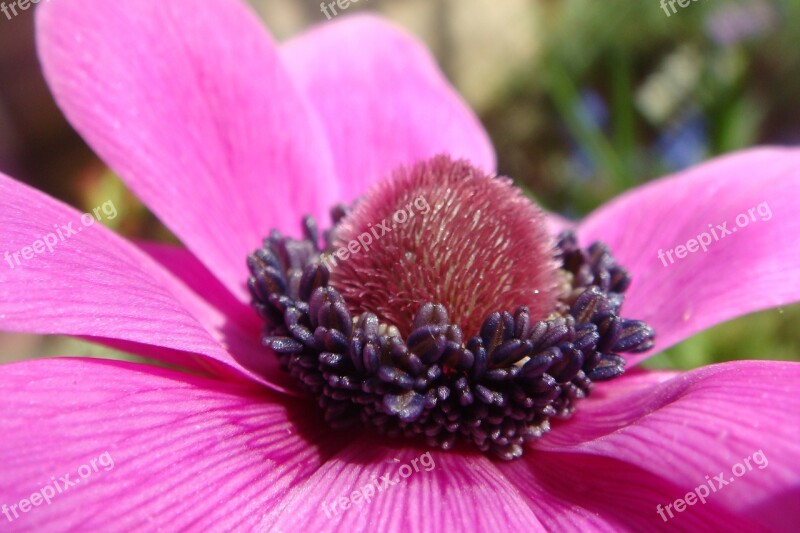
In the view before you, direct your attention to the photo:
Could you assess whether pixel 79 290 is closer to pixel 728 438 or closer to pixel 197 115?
pixel 197 115

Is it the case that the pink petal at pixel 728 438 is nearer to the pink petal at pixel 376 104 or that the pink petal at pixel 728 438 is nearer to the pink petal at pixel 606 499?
the pink petal at pixel 606 499

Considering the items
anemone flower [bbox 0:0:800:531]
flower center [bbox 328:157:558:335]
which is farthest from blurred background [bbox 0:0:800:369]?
flower center [bbox 328:157:558:335]

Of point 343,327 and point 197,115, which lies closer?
point 343,327

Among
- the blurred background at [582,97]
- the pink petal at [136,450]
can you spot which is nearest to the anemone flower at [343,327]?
the pink petal at [136,450]

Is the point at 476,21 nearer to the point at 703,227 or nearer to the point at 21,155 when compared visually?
the point at 21,155

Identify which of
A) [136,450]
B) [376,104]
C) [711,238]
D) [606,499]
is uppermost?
[376,104]

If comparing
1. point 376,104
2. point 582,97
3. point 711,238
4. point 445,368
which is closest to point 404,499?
point 445,368

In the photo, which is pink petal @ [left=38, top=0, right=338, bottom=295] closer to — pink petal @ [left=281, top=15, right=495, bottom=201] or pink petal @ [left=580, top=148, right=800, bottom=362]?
pink petal @ [left=281, top=15, right=495, bottom=201]

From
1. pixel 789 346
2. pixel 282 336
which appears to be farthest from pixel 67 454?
pixel 789 346
